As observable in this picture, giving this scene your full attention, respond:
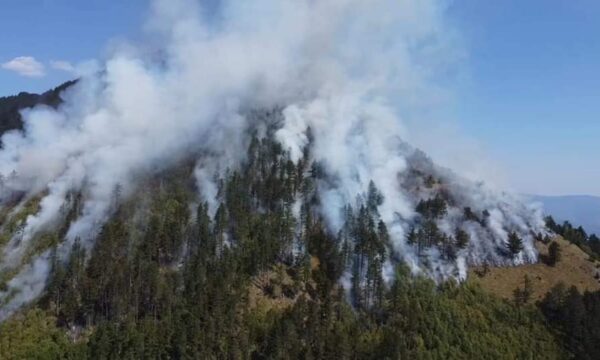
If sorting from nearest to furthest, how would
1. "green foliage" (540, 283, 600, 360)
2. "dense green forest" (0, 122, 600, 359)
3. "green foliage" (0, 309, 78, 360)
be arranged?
1. "green foliage" (0, 309, 78, 360)
2. "dense green forest" (0, 122, 600, 359)
3. "green foliage" (540, 283, 600, 360)

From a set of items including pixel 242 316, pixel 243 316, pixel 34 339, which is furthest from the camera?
pixel 242 316

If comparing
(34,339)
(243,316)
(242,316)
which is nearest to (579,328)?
(243,316)

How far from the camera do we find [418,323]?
597 feet

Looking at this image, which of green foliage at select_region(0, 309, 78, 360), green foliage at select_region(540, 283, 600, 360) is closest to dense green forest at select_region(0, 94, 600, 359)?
green foliage at select_region(0, 309, 78, 360)

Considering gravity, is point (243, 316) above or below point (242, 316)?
below

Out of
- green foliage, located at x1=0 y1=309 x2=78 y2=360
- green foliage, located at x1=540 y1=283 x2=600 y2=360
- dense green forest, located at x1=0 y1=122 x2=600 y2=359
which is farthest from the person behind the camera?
green foliage, located at x1=540 y1=283 x2=600 y2=360

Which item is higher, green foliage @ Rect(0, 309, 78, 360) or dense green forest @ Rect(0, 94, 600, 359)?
dense green forest @ Rect(0, 94, 600, 359)

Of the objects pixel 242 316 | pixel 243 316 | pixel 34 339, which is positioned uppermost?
pixel 242 316

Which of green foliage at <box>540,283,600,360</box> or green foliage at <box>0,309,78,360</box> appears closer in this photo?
green foliage at <box>0,309,78,360</box>

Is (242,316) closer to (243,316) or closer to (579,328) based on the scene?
(243,316)

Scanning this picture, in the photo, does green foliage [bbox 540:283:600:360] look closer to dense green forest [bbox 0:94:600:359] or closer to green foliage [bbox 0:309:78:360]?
dense green forest [bbox 0:94:600:359]

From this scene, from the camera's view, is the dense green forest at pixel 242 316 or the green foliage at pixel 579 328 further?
the green foliage at pixel 579 328

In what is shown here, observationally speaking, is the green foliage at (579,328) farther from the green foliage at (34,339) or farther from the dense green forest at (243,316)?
the green foliage at (34,339)

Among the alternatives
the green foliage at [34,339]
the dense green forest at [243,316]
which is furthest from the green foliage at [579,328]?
A: the green foliage at [34,339]
